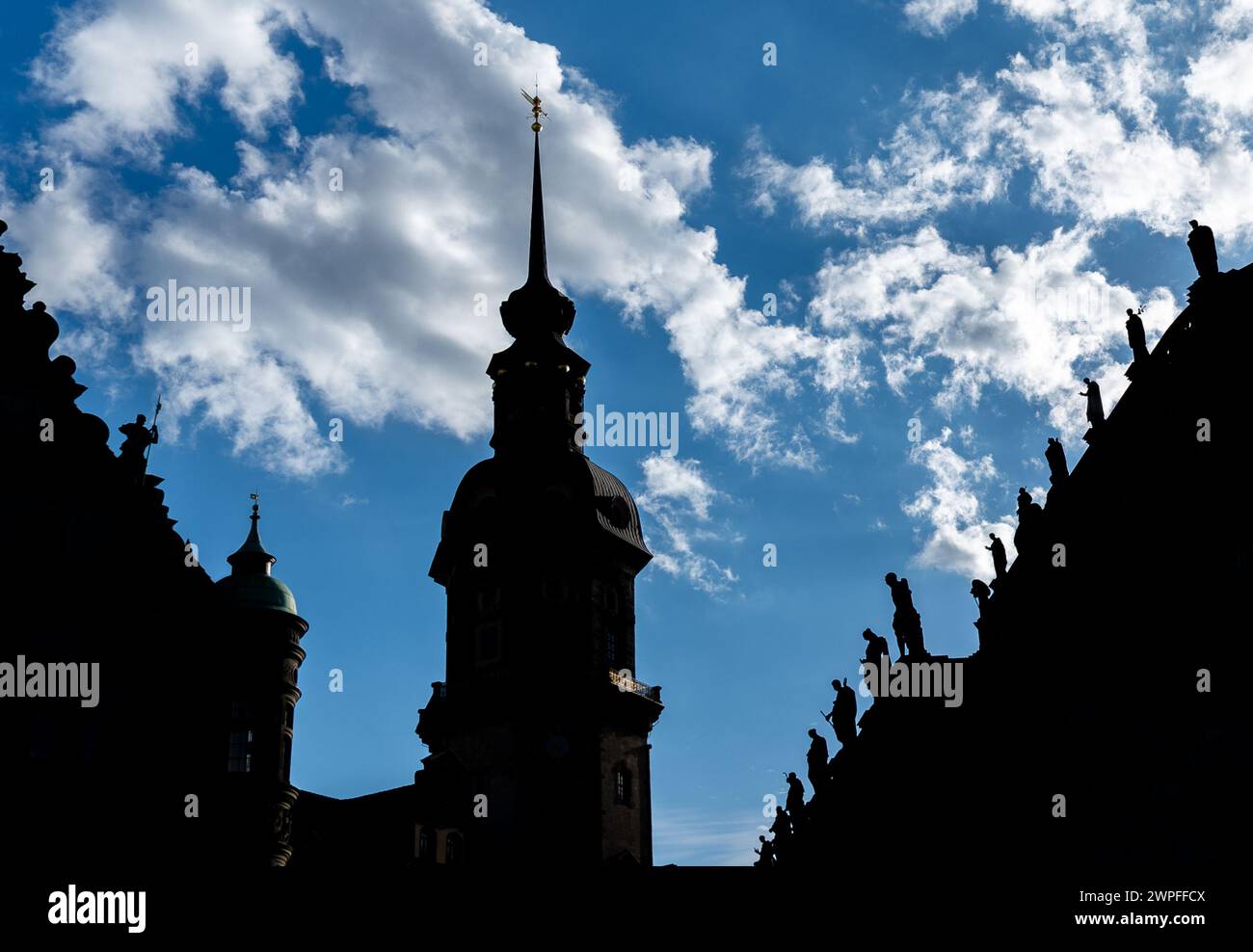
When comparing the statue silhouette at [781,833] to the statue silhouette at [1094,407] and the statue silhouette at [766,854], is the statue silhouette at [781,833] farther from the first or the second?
the statue silhouette at [1094,407]

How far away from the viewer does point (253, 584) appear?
51.0 meters

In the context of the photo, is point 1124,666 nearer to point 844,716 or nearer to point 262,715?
point 844,716

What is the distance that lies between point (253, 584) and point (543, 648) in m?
14.1

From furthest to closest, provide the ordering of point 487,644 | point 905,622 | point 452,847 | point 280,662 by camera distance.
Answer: point 487,644
point 452,847
point 280,662
point 905,622

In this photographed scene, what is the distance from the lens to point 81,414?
109 feet

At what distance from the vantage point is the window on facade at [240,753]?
47531 millimetres


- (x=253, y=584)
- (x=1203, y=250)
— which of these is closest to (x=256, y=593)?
(x=253, y=584)

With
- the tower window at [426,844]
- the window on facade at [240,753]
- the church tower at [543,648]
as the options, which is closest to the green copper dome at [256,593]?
the window on facade at [240,753]

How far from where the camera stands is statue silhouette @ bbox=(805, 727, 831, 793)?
1811 inches

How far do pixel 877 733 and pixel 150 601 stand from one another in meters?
20.2

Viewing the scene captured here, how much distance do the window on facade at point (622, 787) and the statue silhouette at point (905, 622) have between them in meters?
24.1
